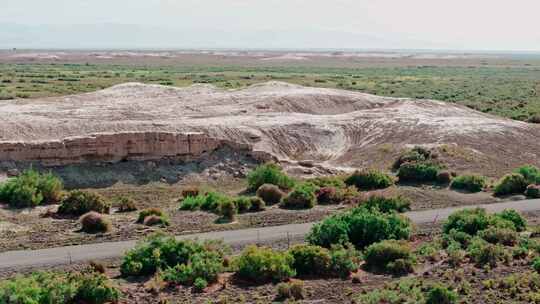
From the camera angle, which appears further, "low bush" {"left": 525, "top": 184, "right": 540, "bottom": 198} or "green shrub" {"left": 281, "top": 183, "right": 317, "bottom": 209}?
"low bush" {"left": 525, "top": 184, "right": 540, "bottom": 198}

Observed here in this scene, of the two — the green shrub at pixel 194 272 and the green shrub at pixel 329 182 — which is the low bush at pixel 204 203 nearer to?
the green shrub at pixel 329 182

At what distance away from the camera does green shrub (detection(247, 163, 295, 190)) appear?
33.3 metres

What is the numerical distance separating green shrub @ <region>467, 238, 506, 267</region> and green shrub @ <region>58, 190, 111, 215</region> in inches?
541

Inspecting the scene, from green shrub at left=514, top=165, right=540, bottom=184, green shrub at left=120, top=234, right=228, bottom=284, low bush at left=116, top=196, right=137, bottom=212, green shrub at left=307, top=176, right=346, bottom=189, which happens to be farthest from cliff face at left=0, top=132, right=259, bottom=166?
green shrub at left=120, top=234, right=228, bottom=284

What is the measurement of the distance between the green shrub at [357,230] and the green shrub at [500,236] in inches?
94.8

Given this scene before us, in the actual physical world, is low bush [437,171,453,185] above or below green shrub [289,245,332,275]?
below

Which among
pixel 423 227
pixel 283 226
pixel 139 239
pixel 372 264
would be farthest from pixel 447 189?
pixel 139 239

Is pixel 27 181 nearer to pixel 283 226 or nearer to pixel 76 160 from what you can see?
pixel 76 160

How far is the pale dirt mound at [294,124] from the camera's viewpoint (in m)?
38.4

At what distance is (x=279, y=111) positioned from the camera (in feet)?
157

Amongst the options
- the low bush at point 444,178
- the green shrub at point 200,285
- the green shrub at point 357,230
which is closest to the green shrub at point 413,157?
the low bush at point 444,178

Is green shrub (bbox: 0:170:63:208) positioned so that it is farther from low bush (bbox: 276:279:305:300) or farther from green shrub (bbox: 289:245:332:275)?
low bush (bbox: 276:279:305:300)

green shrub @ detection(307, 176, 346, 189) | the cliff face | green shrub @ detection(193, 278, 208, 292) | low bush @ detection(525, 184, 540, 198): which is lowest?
low bush @ detection(525, 184, 540, 198)

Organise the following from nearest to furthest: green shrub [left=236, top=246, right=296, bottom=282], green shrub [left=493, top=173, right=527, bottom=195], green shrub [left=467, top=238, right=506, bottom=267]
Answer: green shrub [left=236, top=246, right=296, bottom=282], green shrub [left=467, top=238, right=506, bottom=267], green shrub [left=493, top=173, right=527, bottom=195]
